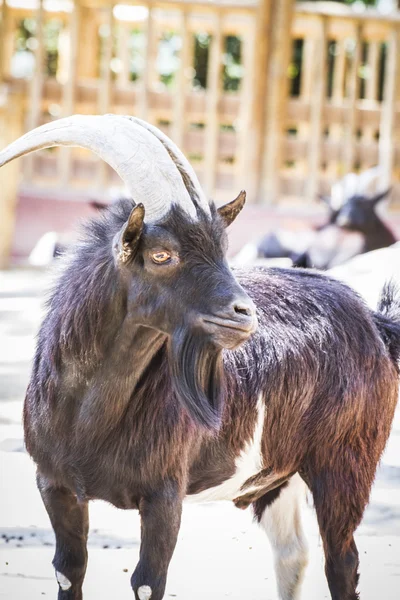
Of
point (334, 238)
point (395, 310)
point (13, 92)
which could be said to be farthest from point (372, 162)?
point (395, 310)

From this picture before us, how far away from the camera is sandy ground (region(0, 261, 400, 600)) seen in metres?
3.86

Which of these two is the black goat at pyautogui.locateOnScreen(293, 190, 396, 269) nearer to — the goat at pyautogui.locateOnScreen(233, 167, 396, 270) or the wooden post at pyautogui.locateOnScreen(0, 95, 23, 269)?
the goat at pyautogui.locateOnScreen(233, 167, 396, 270)

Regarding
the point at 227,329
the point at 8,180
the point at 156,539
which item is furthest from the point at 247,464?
the point at 8,180

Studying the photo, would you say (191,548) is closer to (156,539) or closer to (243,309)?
(156,539)

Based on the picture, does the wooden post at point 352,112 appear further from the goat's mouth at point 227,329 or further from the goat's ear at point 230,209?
the goat's mouth at point 227,329

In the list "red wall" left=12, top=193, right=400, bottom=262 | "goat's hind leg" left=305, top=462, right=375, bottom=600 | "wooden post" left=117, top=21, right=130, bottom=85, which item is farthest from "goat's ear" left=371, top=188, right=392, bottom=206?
"goat's hind leg" left=305, top=462, right=375, bottom=600

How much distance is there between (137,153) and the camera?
2.94 metres

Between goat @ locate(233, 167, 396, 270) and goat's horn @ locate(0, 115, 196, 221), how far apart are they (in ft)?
23.3

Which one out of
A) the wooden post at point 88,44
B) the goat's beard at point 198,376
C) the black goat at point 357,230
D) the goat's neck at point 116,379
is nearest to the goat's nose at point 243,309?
the goat's beard at point 198,376

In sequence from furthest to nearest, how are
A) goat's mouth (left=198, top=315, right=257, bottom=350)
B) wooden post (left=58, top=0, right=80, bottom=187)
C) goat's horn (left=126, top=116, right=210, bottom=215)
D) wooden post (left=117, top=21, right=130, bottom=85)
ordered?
wooden post (left=117, top=21, right=130, bottom=85)
wooden post (left=58, top=0, right=80, bottom=187)
goat's horn (left=126, top=116, right=210, bottom=215)
goat's mouth (left=198, top=315, right=257, bottom=350)

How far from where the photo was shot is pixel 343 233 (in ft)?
34.8

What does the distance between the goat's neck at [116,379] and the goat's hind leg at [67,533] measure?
26 centimetres

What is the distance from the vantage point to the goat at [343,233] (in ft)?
33.5

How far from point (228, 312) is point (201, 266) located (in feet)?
0.58
